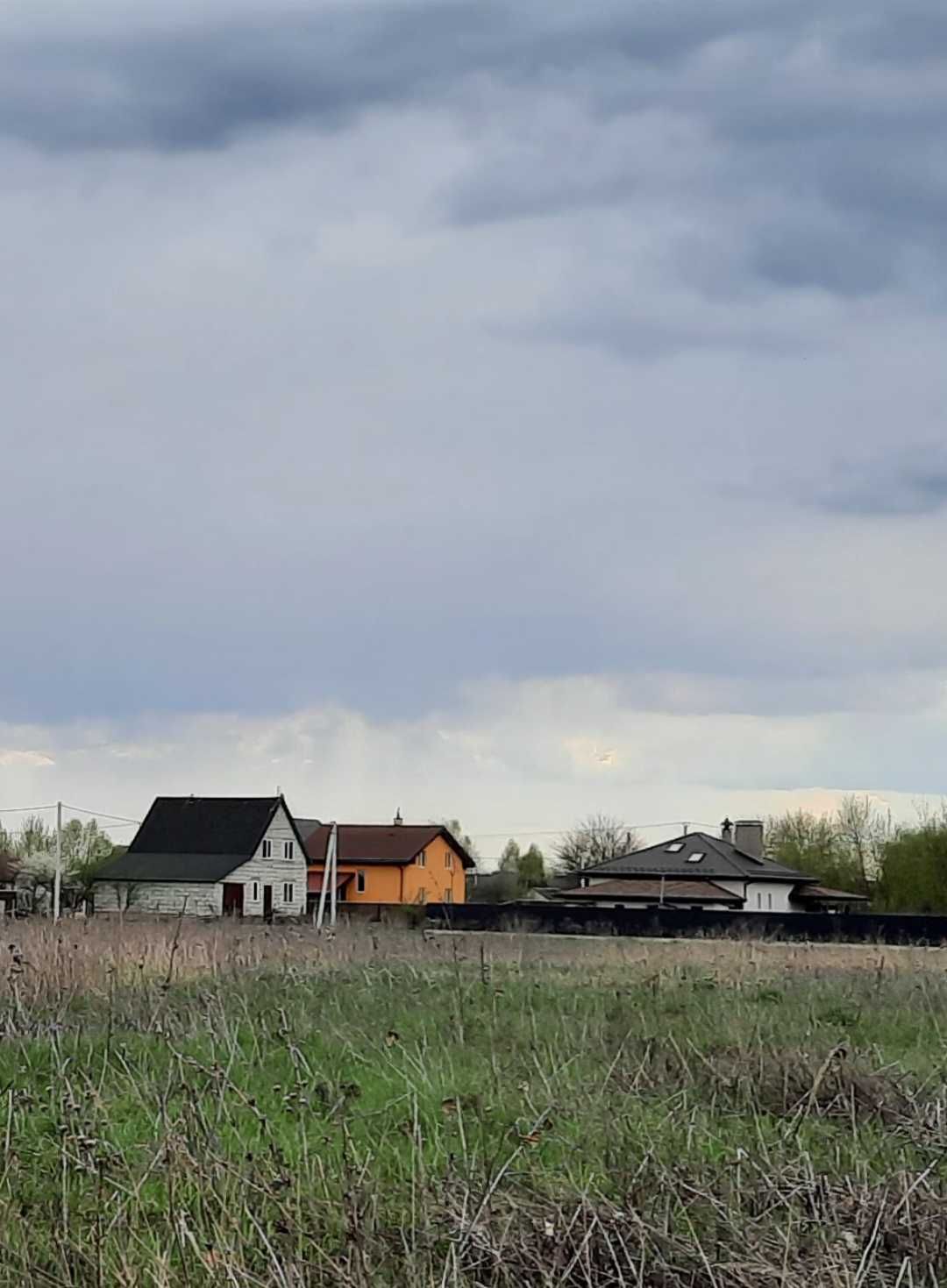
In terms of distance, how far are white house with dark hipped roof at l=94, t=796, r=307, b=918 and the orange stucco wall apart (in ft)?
13.5

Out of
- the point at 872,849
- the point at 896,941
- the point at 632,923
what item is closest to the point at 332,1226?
the point at 896,941

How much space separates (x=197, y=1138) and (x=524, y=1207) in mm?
1424

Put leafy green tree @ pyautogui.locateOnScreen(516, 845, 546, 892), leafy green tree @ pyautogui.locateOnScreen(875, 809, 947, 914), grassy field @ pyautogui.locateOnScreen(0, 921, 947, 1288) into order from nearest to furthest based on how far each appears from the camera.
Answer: grassy field @ pyautogui.locateOnScreen(0, 921, 947, 1288)
leafy green tree @ pyautogui.locateOnScreen(875, 809, 947, 914)
leafy green tree @ pyautogui.locateOnScreen(516, 845, 546, 892)

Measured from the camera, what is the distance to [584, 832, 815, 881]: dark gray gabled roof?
63.5m

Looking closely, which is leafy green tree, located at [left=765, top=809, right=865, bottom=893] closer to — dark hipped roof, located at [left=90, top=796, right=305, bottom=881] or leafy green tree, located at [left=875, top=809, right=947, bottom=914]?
leafy green tree, located at [left=875, top=809, right=947, bottom=914]

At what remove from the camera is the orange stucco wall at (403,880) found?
67.6 m

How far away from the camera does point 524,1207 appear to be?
17.7ft

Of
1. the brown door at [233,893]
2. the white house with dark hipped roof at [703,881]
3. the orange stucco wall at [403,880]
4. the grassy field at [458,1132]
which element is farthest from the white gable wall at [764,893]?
the grassy field at [458,1132]

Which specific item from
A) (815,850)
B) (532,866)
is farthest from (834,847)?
(532,866)

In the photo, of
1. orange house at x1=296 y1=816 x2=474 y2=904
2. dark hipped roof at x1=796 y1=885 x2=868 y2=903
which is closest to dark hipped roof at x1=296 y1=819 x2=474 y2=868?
orange house at x1=296 y1=816 x2=474 y2=904

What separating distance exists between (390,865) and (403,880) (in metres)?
0.95

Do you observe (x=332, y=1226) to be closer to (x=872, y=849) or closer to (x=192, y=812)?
(x=192, y=812)

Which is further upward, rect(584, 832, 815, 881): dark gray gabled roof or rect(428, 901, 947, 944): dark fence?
rect(584, 832, 815, 881): dark gray gabled roof

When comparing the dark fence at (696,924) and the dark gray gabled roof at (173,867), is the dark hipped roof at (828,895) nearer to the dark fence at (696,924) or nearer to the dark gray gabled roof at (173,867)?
the dark gray gabled roof at (173,867)
